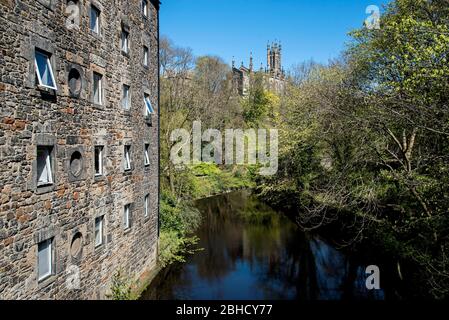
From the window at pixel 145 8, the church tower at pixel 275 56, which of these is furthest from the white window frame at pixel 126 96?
the church tower at pixel 275 56

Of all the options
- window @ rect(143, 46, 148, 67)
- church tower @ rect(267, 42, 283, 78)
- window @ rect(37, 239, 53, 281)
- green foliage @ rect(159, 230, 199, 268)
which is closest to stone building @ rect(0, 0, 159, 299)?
window @ rect(37, 239, 53, 281)

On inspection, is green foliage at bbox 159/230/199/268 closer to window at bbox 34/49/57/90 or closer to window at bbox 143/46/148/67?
window at bbox 143/46/148/67

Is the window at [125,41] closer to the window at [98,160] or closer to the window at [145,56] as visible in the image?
the window at [145,56]

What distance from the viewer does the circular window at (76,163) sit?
337 inches

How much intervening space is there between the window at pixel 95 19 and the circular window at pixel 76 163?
131 inches

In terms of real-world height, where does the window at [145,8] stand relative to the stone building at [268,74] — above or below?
below

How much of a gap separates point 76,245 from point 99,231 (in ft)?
4.11

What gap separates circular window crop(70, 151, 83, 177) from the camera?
8.56m

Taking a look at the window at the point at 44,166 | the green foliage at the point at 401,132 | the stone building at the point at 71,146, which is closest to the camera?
the stone building at the point at 71,146

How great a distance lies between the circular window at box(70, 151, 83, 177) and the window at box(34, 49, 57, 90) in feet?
5.83

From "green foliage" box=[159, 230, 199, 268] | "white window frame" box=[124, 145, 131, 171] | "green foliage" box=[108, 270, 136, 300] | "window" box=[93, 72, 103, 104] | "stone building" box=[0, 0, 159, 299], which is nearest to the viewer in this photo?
"stone building" box=[0, 0, 159, 299]

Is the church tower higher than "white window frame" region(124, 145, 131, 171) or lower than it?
higher

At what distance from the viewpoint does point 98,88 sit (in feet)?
32.6

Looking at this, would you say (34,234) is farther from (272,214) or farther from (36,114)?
(272,214)
